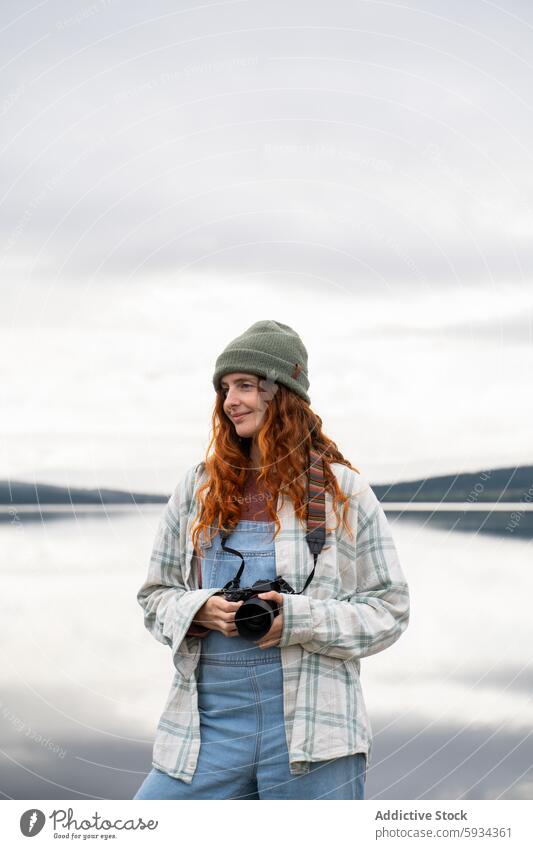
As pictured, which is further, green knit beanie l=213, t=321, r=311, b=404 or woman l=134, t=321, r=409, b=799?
green knit beanie l=213, t=321, r=311, b=404

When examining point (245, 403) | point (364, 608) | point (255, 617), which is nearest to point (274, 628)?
point (255, 617)

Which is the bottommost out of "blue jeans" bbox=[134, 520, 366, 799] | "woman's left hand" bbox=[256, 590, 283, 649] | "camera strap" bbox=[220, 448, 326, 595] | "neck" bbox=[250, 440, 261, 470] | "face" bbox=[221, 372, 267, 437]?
"blue jeans" bbox=[134, 520, 366, 799]

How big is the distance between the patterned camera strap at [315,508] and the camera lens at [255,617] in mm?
157

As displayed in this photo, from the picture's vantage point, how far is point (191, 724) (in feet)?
7.52

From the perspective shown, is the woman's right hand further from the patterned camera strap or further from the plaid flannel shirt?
the patterned camera strap

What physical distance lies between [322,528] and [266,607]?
29cm

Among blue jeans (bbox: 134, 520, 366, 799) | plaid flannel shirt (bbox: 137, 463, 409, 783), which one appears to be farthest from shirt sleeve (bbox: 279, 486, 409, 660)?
blue jeans (bbox: 134, 520, 366, 799)

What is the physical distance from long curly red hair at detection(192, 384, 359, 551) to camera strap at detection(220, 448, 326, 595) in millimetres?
15

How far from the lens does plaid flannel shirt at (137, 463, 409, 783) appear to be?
89.3 inches

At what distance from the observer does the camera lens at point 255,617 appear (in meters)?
2.21

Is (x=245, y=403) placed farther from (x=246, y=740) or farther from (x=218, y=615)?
(x=246, y=740)

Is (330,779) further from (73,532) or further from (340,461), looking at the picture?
(73,532)

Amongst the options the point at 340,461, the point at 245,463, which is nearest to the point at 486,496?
the point at 340,461
